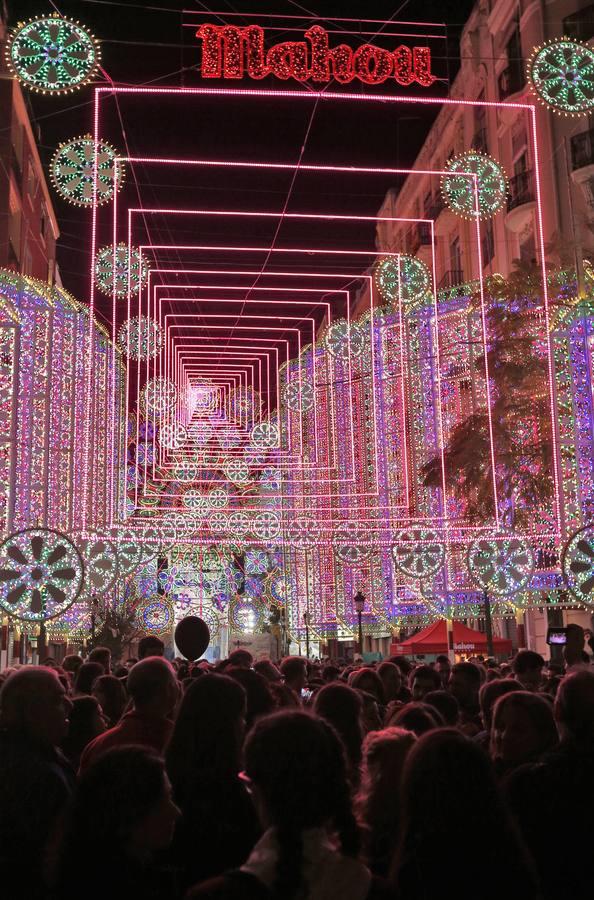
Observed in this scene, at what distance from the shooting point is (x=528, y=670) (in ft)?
33.3

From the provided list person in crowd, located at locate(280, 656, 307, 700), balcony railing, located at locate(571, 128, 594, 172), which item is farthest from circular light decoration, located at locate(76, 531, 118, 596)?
balcony railing, located at locate(571, 128, 594, 172)

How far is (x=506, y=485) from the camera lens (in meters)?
30.0

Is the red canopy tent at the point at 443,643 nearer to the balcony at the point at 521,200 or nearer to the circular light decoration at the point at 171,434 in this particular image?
the circular light decoration at the point at 171,434

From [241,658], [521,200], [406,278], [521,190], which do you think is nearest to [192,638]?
[241,658]

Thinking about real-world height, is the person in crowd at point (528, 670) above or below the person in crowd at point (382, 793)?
above

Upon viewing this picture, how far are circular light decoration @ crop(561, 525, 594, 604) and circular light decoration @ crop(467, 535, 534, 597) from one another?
353 centimetres

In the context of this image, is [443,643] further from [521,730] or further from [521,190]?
[521,730]

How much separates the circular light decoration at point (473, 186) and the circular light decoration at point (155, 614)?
26249 millimetres

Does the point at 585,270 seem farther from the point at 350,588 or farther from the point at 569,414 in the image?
the point at 350,588

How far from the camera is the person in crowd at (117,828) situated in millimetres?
3381

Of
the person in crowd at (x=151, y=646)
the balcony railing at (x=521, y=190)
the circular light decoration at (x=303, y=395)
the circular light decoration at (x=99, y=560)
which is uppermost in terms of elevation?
the balcony railing at (x=521, y=190)

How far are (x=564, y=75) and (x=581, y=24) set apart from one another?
15966 mm

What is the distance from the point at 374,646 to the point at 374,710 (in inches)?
1967

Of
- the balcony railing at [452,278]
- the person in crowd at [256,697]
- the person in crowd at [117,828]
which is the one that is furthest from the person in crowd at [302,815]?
the balcony railing at [452,278]
